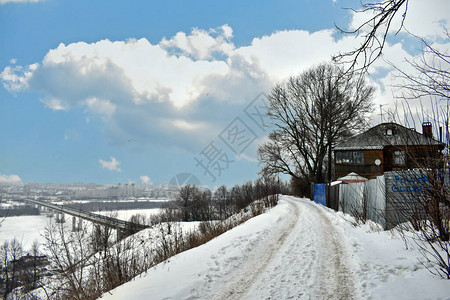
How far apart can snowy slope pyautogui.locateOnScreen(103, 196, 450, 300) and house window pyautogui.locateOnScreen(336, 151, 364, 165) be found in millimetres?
28163

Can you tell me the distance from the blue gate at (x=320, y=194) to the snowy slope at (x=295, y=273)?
16515 mm

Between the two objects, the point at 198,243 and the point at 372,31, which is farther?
the point at 198,243

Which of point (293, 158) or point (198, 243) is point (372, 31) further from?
point (293, 158)

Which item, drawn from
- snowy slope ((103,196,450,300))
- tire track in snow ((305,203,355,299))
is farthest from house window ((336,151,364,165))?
tire track in snow ((305,203,355,299))

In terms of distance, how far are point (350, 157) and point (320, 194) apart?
11083 mm

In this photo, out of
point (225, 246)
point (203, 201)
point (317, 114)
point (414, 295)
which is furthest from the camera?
point (203, 201)

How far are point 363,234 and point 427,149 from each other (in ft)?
17.6

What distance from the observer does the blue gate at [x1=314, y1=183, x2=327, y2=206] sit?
961 inches

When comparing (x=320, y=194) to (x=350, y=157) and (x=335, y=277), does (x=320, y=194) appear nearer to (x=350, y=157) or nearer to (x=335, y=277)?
(x=350, y=157)

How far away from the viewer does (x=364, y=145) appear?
33.8m

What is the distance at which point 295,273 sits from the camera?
553cm

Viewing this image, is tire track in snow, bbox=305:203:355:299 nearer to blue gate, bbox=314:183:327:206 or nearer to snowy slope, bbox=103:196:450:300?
snowy slope, bbox=103:196:450:300

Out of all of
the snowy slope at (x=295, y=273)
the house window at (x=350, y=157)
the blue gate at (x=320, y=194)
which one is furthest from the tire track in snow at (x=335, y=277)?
the house window at (x=350, y=157)

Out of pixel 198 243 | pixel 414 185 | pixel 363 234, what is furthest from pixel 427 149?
pixel 198 243
